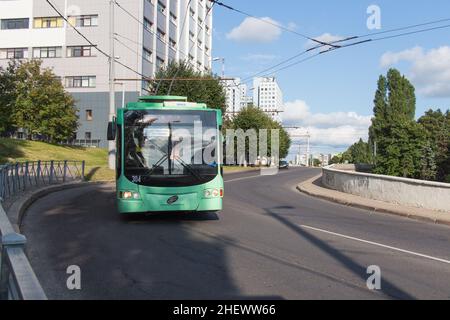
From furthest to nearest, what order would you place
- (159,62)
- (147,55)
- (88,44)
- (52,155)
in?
(159,62)
(147,55)
(88,44)
(52,155)

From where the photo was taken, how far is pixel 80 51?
5578cm

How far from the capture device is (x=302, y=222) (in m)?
12.7

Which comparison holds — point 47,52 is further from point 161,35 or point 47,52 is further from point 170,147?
point 170,147

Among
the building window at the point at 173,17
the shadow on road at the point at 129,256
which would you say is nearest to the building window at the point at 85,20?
the building window at the point at 173,17

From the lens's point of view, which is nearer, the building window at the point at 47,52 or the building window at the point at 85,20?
the building window at the point at 85,20

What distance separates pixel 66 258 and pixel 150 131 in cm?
464

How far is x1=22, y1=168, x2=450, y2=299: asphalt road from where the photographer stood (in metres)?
6.00

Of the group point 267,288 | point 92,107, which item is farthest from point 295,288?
point 92,107

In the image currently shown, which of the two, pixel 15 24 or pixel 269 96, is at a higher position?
pixel 15 24

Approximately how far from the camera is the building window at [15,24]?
2255 inches

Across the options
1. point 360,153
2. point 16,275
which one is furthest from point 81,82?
point 16,275

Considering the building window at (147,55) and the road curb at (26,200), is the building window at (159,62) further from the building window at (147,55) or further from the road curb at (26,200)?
the road curb at (26,200)

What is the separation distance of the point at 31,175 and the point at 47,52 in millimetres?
42245

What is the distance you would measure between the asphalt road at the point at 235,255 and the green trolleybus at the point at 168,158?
596mm
